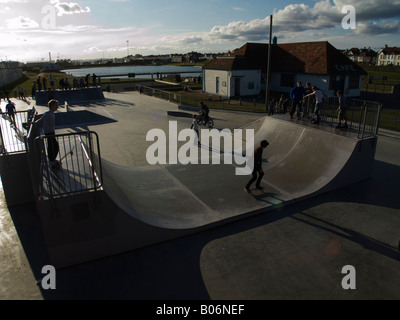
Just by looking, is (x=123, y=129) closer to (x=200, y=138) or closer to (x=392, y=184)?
(x=200, y=138)

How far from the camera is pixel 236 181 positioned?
9914 millimetres

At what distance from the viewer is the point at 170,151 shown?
13641mm

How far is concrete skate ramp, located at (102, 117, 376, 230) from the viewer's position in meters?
7.68

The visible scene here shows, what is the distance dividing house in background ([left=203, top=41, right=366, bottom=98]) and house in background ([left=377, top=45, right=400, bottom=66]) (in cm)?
11195

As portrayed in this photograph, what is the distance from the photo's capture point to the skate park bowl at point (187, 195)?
585 centimetres

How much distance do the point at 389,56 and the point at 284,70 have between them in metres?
119

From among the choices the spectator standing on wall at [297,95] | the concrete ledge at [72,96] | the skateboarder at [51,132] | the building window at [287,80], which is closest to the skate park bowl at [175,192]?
the skateboarder at [51,132]

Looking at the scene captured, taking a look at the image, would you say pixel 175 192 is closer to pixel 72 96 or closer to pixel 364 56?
pixel 72 96

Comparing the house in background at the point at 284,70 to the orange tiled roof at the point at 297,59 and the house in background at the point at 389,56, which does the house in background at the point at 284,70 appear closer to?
the orange tiled roof at the point at 297,59

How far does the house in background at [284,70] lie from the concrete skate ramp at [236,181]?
24.8 m

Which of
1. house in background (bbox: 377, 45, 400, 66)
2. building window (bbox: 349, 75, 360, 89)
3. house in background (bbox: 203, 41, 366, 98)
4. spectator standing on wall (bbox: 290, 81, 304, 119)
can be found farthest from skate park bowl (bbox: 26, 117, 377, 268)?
house in background (bbox: 377, 45, 400, 66)

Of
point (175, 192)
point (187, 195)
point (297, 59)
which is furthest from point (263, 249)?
point (297, 59)

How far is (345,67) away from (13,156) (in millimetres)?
35832

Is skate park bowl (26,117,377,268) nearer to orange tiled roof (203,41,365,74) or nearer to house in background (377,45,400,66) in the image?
orange tiled roof (203,41,365,74)
